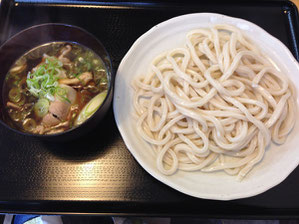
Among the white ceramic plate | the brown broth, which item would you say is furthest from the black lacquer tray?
the brown broth

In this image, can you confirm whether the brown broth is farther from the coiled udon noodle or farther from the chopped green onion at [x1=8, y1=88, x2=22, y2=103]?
the coiled udon noodle

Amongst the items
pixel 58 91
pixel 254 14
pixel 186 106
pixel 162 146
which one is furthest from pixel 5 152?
pixel 254 14

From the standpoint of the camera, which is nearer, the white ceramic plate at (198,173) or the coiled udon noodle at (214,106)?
the white ceramic plate at (198,173)

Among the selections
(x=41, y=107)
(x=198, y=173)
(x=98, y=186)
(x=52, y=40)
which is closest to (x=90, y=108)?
(x=41, y=107)

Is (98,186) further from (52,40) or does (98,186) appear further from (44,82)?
(52,40)

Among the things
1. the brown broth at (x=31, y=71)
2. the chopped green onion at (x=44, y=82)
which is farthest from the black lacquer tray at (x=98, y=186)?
the chopped green onion at (x=44, y=82)

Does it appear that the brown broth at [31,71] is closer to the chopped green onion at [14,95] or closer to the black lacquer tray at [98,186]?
the chopped green onion at [14,95]

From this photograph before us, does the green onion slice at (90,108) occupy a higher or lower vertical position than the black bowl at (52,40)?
lower
